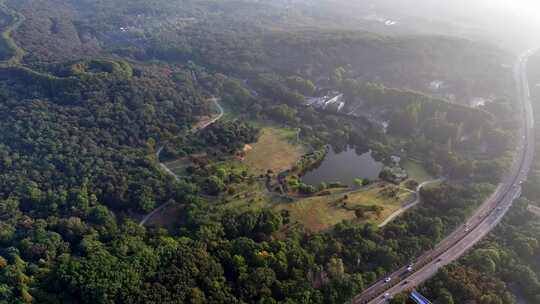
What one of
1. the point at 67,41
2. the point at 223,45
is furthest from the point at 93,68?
the point at 223,45

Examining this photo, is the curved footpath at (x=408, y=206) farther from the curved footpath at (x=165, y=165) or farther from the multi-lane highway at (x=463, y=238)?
the curved footpath at (x=165, y=165)

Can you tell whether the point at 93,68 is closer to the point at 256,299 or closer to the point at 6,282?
the point at 6,282

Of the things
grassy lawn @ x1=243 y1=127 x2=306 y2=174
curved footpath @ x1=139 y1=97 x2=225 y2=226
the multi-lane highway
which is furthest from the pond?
curved footpath @ x1=139 y1=97 x2=225 y2=226

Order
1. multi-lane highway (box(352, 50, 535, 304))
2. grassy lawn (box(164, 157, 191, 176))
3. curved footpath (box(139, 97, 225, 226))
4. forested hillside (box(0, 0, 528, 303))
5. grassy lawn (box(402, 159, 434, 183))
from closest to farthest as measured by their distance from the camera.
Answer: forested hillside (box(0, 0, 528, 303)) → multi-lane highway (box(352, 50, 535, 304)) → curved footpath (box(139, 97, 225, 226)) → grassy lawn (box(164, 157, 191, 176)) → grassy lawn (box(402, 159, 434, 183))

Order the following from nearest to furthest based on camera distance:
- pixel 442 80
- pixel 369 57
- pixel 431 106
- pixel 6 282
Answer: pixel 6 282, pixel 431 106, pixel 442 80, pixel 369 57

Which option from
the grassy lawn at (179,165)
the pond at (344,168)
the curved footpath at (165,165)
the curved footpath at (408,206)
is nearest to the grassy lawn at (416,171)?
the curved footpath at (408,206)

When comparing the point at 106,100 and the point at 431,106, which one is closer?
the point at 106,100

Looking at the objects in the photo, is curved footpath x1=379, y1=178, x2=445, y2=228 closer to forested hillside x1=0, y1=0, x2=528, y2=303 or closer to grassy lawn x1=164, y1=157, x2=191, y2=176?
forested hillside x1=0, y1=0, x2=528, y2=303
